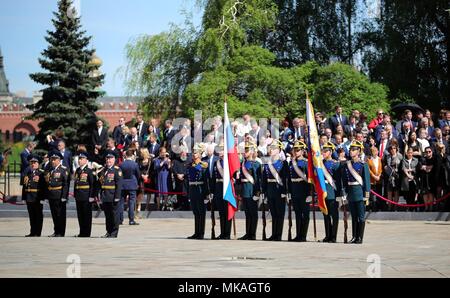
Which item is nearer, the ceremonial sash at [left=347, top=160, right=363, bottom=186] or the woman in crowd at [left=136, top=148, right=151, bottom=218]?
the ceremonial sash at [left=347, top=160, right=363, bottom=186]

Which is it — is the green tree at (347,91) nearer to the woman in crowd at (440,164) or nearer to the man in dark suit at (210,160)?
the woman in crowd at (440,164)

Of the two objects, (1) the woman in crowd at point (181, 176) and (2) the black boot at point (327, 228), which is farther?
(1) the woman in crowd at point (181, 176)

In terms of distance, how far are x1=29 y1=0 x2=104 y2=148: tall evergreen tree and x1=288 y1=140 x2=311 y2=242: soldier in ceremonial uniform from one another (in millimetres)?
33800

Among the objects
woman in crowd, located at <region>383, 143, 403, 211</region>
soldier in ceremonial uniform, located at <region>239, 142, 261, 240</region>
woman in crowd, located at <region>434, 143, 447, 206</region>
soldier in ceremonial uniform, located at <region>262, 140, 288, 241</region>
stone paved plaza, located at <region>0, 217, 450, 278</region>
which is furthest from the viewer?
woman in crowd, located at <region>383, 143, 403, 211</region>

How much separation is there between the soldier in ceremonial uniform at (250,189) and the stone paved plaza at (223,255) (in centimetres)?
89

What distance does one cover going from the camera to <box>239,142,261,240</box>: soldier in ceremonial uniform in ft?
69.9

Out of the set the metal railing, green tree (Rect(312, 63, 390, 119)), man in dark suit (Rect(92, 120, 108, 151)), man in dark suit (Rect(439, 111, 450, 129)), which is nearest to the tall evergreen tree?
the metal railing

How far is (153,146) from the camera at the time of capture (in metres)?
28.6

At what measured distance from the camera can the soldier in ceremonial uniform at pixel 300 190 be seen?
20.6 m

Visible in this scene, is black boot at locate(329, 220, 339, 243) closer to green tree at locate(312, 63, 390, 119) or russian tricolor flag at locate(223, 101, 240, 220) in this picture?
russian tricolor flag at locate(223, 101, 240, 220)

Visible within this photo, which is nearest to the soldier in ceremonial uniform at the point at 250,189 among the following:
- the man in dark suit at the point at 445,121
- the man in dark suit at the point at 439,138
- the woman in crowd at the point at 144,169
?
the man in dark suit at the point at 439,138

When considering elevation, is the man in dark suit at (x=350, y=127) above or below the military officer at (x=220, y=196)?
above

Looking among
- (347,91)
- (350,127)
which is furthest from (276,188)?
(347,91)

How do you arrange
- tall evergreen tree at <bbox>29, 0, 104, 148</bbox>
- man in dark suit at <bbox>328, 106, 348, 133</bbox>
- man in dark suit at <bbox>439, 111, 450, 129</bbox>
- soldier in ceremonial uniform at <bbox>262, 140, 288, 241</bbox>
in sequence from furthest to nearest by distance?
1. tall evergreen tree at <bbox>29, 0, 104, 148</bbox>
2. man in dark suit at <bbox>328, 106, 348, 133</bbox>
3. man in dark suit at <bbox>439, 111, 450, 129</bbox>
4. soldier in ceremonial uniform at <bbox>262, 140, 288, 241</bbox>
